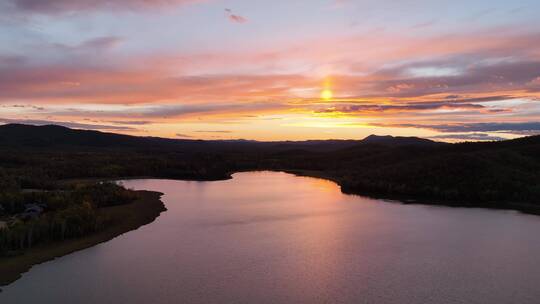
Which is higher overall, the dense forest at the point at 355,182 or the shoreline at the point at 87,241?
the dense forest at the point at 355,182

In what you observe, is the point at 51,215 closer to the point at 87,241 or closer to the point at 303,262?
the point at 87,241

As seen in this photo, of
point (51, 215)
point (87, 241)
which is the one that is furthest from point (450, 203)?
point (51, 215)

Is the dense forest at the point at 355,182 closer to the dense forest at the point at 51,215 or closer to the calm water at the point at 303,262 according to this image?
the dense forest at the point at 51,215

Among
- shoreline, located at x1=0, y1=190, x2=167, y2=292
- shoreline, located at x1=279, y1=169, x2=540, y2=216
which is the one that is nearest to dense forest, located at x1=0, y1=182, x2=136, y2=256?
shoreline, located at x1=0, y1=190, x2=167, y2=292

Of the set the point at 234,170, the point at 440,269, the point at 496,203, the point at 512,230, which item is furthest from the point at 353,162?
the point at 440,269

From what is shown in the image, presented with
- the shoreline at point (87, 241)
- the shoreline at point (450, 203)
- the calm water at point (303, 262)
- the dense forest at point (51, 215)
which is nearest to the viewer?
the calm water at point (303, 262)

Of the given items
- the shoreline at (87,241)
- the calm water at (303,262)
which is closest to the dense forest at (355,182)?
the shoreline at (87,241)
